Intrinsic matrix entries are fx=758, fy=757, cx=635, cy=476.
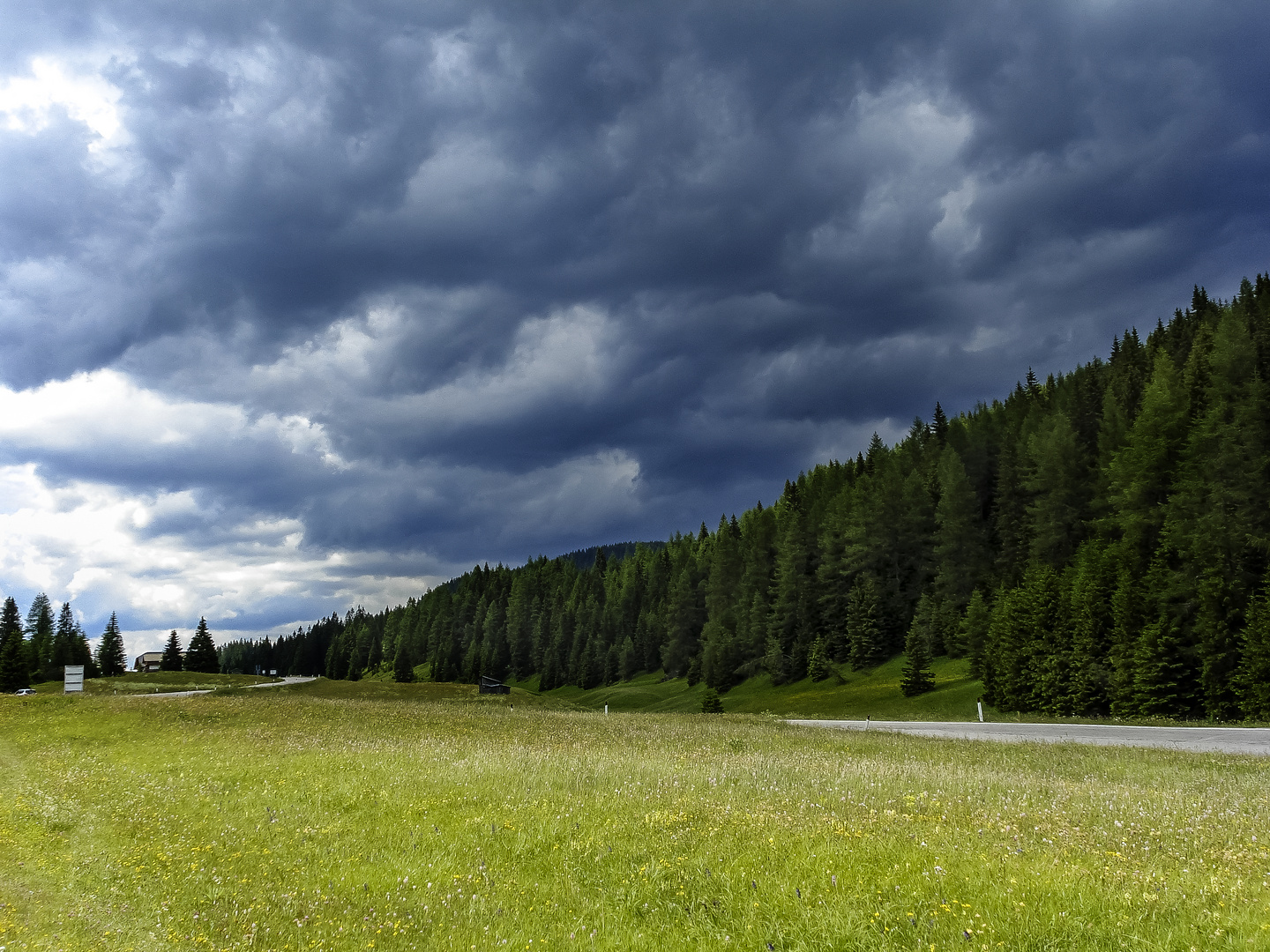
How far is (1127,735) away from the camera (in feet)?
90.2

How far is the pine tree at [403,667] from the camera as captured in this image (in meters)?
151

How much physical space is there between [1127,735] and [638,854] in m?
26.3

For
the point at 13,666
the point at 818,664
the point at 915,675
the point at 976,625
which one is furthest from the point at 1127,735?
the point at 13,666

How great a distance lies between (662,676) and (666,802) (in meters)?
114

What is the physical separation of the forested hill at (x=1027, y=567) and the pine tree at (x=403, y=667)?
0.81 m

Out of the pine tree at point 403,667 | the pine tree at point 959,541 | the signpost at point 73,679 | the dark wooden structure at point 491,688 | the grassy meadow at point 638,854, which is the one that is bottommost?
the pine tree at point 403,667

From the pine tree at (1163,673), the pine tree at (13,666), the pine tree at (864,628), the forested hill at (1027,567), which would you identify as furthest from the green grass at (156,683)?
the pine tree at (1163,673)

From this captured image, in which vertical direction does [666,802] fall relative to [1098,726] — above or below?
above

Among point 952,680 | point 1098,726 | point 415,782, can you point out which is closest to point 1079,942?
point 415,782

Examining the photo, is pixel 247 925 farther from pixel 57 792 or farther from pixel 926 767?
pixel 926 767

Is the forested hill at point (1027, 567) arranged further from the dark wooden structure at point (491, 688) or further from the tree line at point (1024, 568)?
the dark wooden structure at point (491, 688)

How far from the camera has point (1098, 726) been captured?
32.2 m

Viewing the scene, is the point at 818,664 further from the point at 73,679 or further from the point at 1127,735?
the point at 73,679

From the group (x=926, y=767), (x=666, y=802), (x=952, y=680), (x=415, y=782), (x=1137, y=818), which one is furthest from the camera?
(x=952, y=680)
